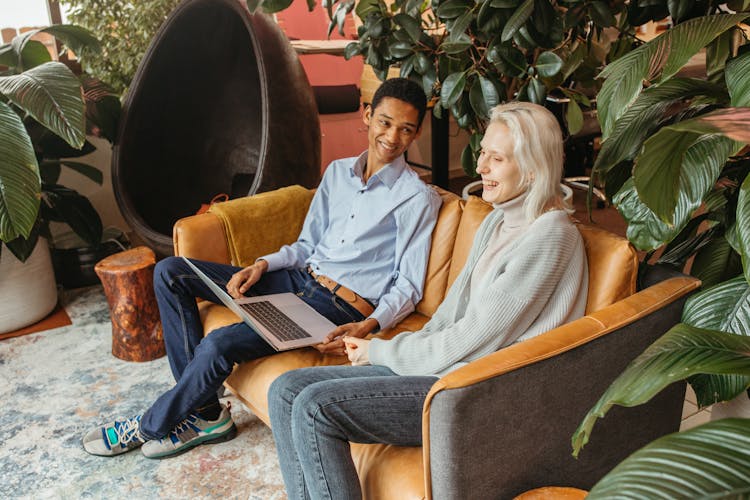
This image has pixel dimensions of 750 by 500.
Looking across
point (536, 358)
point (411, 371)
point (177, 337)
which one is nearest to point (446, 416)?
point (536, 358)

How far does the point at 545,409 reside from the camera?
4.80 ft

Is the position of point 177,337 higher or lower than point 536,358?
lower

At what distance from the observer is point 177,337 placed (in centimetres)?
222

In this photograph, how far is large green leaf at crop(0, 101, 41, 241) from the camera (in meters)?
2.37

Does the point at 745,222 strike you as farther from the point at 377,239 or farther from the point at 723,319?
the point at 377,239

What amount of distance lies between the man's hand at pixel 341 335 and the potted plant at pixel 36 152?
45.2 inches

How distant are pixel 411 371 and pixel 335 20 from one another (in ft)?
4.44

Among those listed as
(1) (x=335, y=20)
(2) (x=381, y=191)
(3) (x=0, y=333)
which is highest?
(1) (x=335, y=20)

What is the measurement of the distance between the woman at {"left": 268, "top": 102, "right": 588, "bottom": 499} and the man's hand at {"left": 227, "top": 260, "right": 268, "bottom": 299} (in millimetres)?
561

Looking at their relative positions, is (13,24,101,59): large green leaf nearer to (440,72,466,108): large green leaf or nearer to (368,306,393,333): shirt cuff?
(440,72,466,108): large green leaf

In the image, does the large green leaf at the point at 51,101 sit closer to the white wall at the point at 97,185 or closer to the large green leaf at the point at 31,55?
the large green leaf at the point at 31,55

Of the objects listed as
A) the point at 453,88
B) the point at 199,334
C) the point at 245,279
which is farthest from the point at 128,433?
the point at 453,88

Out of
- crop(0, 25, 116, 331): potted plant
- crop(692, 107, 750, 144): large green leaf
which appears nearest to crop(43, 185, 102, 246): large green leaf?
crop(0, 25, 116, 331): potted plant

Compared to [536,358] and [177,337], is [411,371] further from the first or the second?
[177,337]
